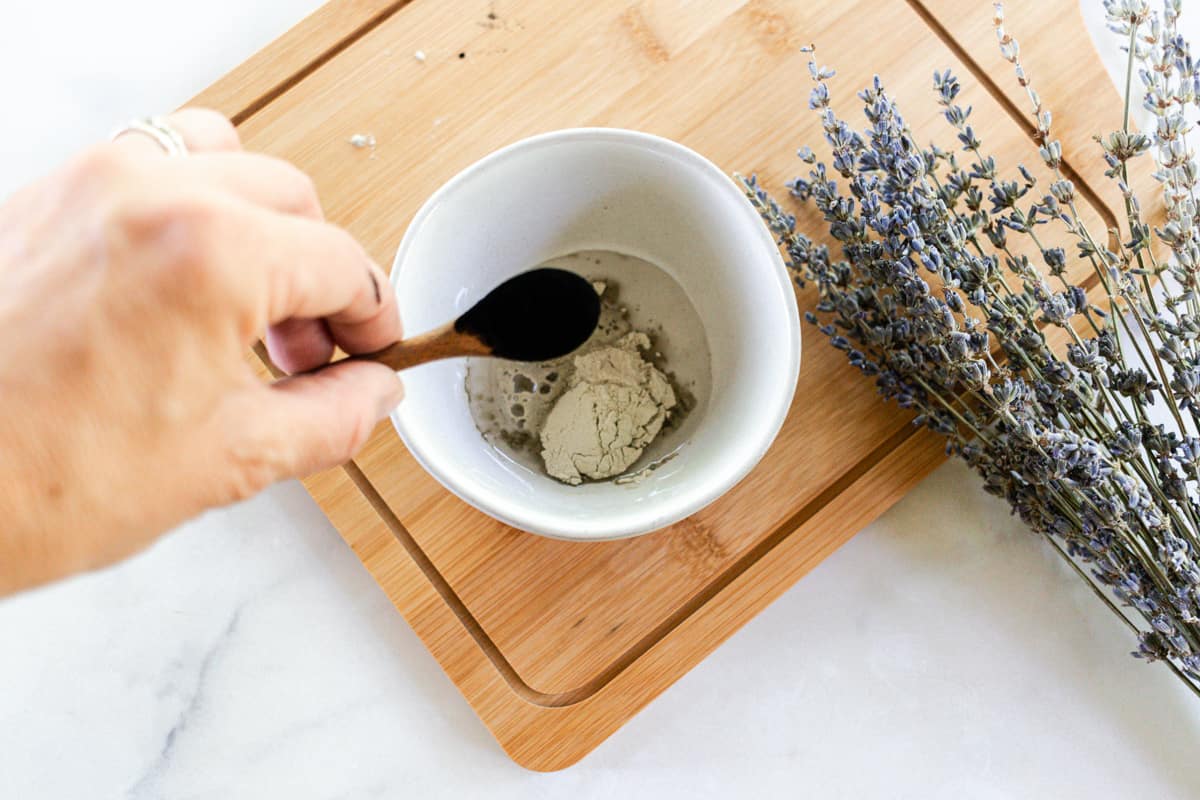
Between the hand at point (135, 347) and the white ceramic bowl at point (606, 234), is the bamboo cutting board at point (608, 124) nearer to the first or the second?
the white ceramic bowl at point (606, 234)

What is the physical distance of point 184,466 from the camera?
1.33ft

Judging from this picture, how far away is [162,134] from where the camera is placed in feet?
1.57

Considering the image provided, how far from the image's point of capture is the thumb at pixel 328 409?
1.44ft

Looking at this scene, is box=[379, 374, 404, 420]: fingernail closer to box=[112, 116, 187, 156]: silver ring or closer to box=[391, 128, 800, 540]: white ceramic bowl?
box=[391, 128, 800, 540]: white ceramic bowl

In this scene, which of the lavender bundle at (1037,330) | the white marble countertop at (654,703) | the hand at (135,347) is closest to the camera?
the hand at (135,347)

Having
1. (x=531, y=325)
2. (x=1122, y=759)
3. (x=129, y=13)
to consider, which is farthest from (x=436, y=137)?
(x=1122, y=759)

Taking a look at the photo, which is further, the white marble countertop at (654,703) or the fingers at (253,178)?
the white marble countertop at (654,703)

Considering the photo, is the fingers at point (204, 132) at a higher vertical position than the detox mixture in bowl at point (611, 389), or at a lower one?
higher

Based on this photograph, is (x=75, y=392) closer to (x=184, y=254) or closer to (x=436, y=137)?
(x=184, y=254)

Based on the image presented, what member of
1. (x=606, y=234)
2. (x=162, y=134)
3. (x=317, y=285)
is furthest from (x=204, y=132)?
(x=606, y=234)

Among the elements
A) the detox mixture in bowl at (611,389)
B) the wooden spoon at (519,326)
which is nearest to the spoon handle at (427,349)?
the wooden spoon at (519,326)

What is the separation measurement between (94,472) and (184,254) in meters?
0.10

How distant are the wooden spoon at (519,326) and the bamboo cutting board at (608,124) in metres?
0.16

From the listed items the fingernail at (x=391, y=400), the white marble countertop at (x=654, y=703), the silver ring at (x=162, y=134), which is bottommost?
the white marble countertop at (x=654, y=703)
